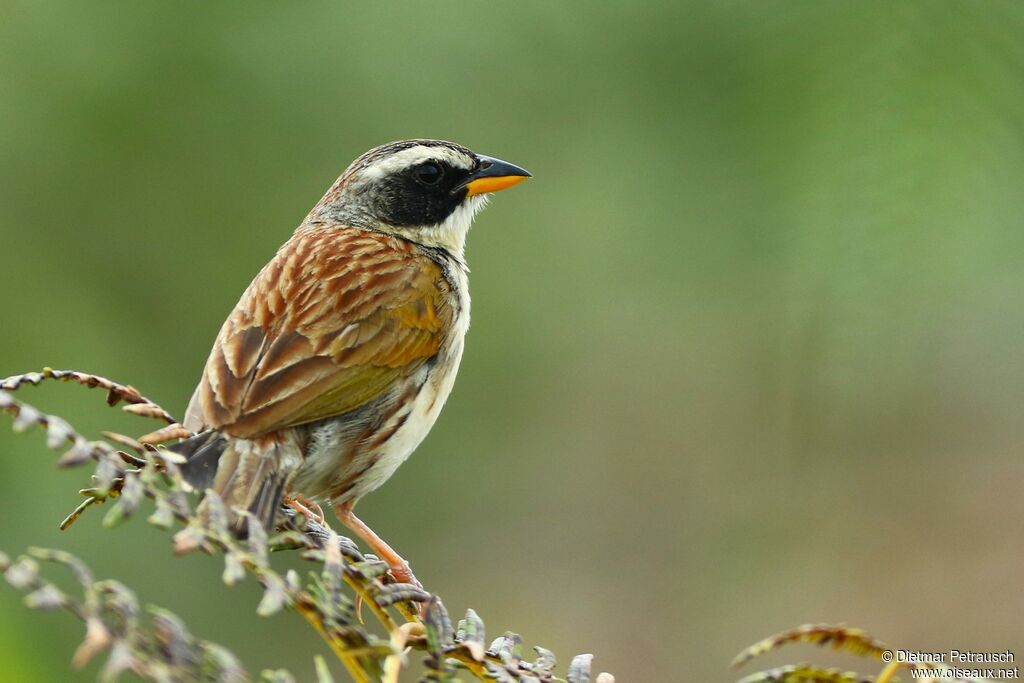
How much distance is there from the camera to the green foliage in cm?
177

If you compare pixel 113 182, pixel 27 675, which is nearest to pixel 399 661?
pixel 27 675

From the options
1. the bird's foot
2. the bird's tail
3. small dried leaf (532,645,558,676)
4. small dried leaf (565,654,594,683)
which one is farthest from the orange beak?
small dried leaf (565,654,594,683)

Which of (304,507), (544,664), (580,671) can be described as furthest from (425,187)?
(580,671)

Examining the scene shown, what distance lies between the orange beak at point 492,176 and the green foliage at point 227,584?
93.6 inches

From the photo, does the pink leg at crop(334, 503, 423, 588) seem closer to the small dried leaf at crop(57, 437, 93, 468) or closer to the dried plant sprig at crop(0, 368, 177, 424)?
the dried plant sprig at crop(0, 368, 177, 424)

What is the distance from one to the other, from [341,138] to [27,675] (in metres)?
3.41

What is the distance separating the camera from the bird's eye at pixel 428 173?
5066mm

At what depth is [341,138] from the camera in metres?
5.92

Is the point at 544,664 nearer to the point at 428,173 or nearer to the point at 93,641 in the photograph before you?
the point at 93,641

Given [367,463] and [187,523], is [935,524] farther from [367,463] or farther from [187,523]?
[187,523]

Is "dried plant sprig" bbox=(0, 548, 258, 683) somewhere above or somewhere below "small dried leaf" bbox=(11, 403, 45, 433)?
below

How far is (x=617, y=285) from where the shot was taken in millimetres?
8016

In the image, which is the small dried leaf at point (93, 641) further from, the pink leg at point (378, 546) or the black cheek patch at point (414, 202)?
the black cheek patch at point (414, 202)

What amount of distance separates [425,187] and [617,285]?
121 inches
